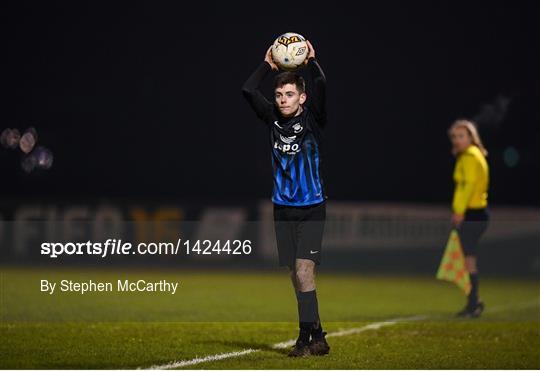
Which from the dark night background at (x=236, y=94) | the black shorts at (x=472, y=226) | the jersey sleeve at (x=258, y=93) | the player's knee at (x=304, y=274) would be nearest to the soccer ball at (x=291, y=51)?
the jersey sleeve at (x=258, y=93)

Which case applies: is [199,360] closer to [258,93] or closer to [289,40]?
[258,93]

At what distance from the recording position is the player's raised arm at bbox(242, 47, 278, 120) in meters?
7.32

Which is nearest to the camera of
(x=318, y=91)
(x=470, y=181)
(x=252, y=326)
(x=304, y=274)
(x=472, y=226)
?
(x=318, y=91)

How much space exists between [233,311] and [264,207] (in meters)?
8.98

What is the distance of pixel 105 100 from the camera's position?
25578 millimetres

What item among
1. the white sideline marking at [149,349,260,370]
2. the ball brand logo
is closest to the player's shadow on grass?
the white sideline marking at [149,349,260,370]

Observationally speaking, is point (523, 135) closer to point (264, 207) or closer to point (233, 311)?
point (264, 207)

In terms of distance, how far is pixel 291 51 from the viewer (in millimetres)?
7285

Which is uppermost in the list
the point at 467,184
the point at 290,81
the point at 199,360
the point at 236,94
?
the point at 290,81

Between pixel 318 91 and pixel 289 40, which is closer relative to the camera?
pixel 318 91

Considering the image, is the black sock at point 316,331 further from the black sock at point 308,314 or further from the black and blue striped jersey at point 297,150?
the black and blue striped jersey at point 297,150

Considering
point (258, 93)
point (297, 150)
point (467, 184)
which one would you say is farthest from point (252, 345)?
point (467, 184)

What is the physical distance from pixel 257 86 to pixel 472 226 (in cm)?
469

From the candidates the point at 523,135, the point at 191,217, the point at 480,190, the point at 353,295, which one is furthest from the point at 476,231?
the point at 523,135
